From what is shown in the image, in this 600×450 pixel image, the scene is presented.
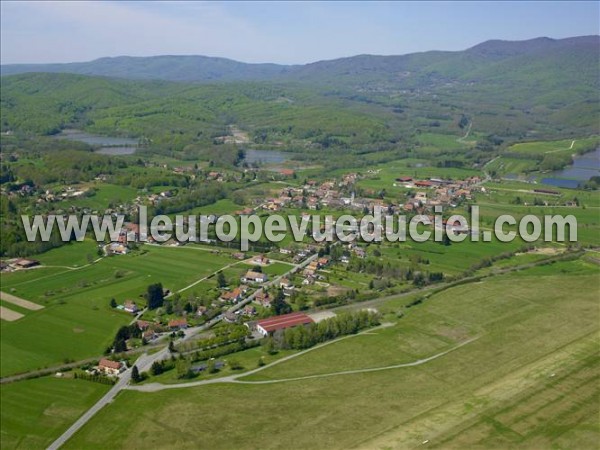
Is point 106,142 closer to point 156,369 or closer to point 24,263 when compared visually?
point 24,263

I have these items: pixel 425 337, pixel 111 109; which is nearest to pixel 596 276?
pixel 425 337

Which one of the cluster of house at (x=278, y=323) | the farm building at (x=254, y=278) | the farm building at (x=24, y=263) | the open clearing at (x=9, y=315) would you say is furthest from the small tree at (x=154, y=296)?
the farm building at (x=24, y=263)

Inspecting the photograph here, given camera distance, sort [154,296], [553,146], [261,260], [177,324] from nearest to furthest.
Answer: [177,324]
[154,296]
[261,260]
[553,146]

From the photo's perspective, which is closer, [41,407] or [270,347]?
[41,407]

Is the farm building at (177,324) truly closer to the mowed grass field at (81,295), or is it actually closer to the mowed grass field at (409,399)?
the mowed grass field at (81,295)

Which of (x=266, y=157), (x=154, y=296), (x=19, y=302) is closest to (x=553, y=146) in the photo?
(x=266, y=157)

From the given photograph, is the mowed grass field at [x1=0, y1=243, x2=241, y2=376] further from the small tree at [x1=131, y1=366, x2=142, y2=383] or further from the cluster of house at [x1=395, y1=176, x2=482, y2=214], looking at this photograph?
the cluster of house at [x1=395, y1=176, x2=482, y2=214]

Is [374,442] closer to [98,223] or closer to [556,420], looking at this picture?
[556,420]
